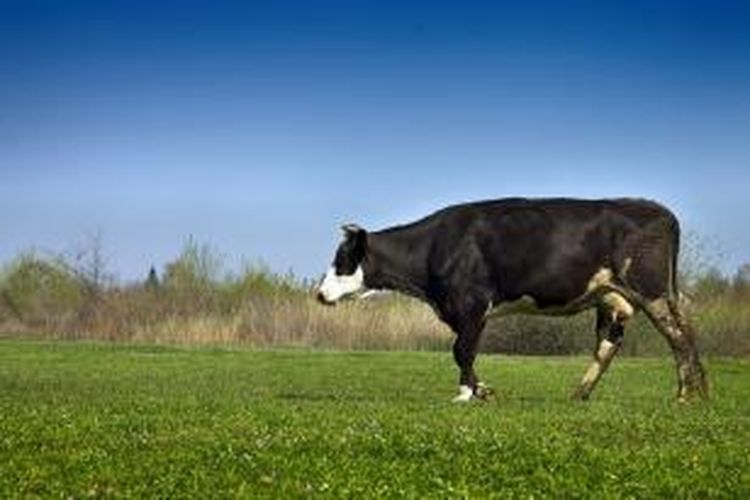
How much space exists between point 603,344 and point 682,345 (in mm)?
1556

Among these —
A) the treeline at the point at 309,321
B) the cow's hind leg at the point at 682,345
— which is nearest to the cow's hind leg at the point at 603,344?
the cow's hind leg at the point at 682,345

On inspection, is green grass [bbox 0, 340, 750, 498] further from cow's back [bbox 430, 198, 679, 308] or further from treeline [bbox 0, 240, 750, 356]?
treeline [bbox 0, 240, 750, 356]

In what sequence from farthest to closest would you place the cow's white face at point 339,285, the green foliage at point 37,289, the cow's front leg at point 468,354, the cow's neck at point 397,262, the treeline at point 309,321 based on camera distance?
the green foliage at point 37,289 < the treeline at point 309,321 < the cow's white face at point 339,285 < the cow's neck at point 397,262 < the cow's front leg at point 468,354

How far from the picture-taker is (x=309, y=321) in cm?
5447

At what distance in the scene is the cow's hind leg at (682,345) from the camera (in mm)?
21578

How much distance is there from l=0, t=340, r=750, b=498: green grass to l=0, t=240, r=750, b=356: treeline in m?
29.9

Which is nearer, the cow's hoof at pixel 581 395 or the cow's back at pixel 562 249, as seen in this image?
the cow's back at pixel 562 249

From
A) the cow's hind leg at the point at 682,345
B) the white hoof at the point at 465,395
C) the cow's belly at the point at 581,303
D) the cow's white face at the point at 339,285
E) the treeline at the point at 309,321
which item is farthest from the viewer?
the treeline at the point at 309,321

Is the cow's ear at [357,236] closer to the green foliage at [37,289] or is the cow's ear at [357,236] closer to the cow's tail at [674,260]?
the cow's tail at [674,260]

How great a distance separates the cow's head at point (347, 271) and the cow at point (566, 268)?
1.42m

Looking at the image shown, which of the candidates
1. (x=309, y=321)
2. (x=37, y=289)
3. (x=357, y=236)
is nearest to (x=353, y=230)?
(x=357, y=236)

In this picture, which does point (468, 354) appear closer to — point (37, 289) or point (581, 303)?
point (581, 303)

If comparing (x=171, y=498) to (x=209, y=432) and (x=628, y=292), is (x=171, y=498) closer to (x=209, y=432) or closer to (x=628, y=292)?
(x=209, y=432)

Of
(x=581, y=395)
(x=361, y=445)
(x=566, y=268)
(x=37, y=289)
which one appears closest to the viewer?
(x=361, y=445)
